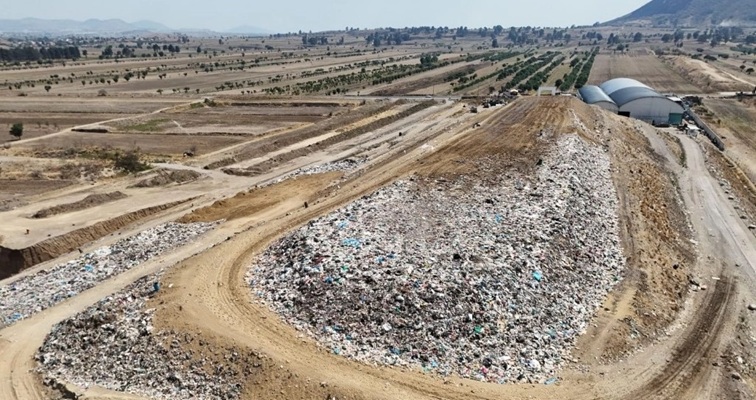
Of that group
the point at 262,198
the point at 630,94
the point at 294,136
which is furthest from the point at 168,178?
the point at 630,94

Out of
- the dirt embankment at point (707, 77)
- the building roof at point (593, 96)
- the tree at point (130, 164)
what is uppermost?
the building roof at point (593, 96)

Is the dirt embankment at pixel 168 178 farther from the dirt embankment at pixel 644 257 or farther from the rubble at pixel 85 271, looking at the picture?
the dirt embankment at pixel 644 257

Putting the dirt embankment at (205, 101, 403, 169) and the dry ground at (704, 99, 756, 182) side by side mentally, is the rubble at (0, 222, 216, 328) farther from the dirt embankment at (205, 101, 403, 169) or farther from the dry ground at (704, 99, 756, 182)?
the dry ground at (704, 99, 756, 182)

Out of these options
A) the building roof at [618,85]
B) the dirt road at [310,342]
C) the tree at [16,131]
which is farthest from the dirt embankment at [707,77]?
the tree at [16,131]

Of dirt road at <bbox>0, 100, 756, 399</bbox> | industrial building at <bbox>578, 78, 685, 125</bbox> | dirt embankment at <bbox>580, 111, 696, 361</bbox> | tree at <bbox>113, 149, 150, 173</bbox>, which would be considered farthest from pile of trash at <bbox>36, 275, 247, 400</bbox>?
industrial building at <bbox>578, 78, 685, 125</bbox>

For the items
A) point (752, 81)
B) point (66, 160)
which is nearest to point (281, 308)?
point (66, 160)

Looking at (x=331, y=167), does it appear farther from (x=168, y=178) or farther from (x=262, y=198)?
(x=168, y=178)

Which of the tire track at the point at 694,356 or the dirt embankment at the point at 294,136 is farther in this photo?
the dirt embankment at the point at 294,136
